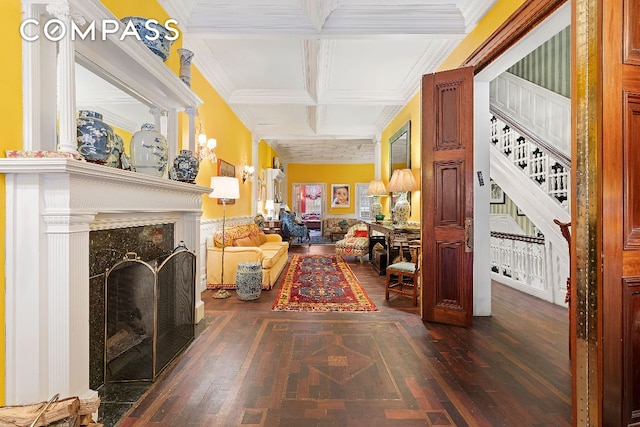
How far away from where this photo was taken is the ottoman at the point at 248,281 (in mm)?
4355

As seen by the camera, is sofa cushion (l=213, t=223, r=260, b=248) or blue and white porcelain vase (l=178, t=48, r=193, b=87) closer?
blue and white porcelain vase (l=178, t=48, r=193, b=87)

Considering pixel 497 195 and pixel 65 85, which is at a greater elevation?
pixel 65 85

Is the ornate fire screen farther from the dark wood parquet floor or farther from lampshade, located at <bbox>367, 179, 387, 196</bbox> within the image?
lampshade, located at <bbox>367, 179, 387, 196</bbox>

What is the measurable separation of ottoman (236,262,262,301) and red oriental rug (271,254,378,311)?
1.09 ft

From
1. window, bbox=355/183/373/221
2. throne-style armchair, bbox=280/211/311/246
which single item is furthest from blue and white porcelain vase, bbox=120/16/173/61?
window, bbox=355/183/373/221

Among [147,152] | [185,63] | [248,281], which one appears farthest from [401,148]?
[147,152]

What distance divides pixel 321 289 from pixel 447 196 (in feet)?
7.70

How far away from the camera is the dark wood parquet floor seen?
200 centimetres

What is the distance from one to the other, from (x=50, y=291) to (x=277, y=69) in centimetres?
447

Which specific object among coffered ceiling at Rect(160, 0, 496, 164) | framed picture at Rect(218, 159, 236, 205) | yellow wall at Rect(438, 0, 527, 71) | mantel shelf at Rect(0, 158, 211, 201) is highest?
coffered ceiling at Rect(160, 0, 496, 164)

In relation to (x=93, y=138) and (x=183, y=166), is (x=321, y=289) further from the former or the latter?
(x=93, y=138)

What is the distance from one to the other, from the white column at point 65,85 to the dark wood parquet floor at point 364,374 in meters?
1.61

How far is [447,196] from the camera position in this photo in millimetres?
3547

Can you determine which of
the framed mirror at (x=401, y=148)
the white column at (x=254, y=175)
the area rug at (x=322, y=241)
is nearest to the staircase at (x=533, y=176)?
the framed mirror at (x=401, y=148)
